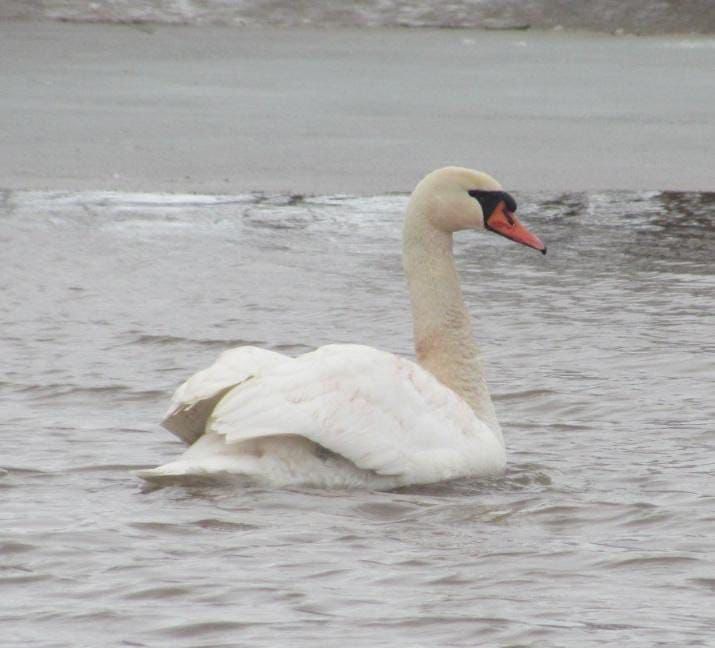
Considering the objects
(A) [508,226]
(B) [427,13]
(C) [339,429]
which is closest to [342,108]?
(B) [427,13]

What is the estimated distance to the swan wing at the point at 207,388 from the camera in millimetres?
6055

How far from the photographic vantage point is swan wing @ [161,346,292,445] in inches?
238

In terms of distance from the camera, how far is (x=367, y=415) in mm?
6070

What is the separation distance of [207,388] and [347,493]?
0.54 meters

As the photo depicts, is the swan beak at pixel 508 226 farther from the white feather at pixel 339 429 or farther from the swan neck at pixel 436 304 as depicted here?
the white feather at pixel 339 429

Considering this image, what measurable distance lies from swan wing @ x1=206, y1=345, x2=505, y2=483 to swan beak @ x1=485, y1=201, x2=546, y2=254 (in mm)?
747

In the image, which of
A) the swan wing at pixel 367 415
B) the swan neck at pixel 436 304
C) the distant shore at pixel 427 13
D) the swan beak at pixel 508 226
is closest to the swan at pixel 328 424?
the swan wing at pixel 367 415

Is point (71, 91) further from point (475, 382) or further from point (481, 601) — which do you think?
point (481, 601)

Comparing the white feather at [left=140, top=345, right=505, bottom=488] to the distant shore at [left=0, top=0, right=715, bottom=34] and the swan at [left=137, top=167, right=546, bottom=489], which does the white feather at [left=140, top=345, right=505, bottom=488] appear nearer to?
the swan at [left=137, top=167, right=546, bottom=489]

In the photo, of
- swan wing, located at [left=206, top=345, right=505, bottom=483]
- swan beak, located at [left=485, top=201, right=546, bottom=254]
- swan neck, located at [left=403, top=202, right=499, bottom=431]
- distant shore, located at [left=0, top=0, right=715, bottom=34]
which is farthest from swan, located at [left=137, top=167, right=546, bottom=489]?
distant shore, located at [left=0, top=0, right=715, bottom=34]

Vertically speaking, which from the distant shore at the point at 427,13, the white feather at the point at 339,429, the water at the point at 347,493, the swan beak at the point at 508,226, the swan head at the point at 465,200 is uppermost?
the distant shore at the point at 427,13

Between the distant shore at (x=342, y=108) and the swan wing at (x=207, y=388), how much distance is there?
232 inches

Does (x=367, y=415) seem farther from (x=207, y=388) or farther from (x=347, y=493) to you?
(x=207, y=388)

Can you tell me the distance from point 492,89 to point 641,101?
47.1 inches
